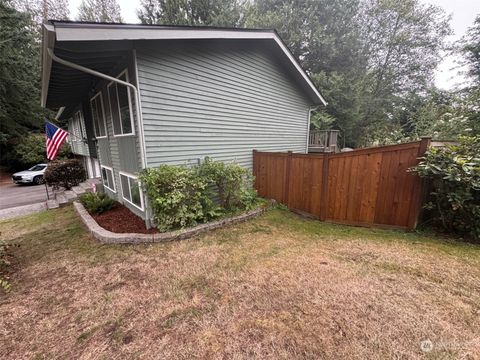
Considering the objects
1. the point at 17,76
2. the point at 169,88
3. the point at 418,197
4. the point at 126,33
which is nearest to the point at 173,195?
the point at 169,88

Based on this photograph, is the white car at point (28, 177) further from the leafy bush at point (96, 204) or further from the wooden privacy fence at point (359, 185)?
the wooden privacy fence at point (359, 185)

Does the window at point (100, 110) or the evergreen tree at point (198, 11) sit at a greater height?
the evergreen tree at point (198, 11)

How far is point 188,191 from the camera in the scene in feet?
15.6

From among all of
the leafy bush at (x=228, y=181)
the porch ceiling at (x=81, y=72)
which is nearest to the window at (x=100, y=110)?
the porch ceiling at (x=81, y=72)

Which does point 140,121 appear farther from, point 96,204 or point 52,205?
point 52,205

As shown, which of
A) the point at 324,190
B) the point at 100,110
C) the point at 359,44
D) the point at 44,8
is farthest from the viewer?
the point at 44,8

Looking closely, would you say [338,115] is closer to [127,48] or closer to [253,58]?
[253,58]

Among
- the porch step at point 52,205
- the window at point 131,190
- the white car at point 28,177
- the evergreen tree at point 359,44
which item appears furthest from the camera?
the evergreen tree at point 359,44

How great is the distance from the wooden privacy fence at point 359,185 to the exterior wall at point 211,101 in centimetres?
180

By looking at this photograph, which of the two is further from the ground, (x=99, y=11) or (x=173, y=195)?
(x=99, y=11)

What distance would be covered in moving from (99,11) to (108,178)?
23.7 metres

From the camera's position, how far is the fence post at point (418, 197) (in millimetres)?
4172

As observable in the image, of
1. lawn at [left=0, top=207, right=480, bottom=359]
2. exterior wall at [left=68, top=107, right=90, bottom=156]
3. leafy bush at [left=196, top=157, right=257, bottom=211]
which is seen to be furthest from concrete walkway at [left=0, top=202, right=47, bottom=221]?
leafy bush at [left=196, top=157, right=257, bottom=211]

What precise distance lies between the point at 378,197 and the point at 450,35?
21.8 meters
